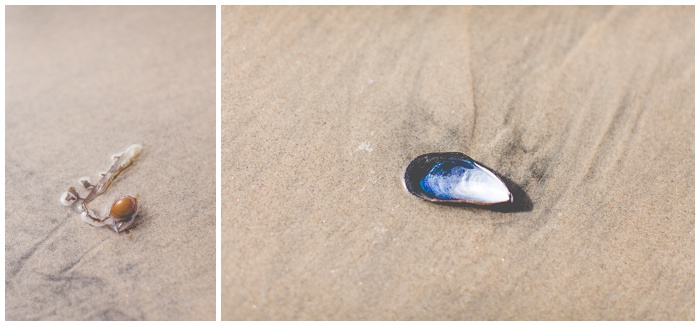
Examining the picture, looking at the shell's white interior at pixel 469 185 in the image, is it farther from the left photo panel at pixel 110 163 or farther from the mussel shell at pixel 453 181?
the left photo panel at pixel 110 163

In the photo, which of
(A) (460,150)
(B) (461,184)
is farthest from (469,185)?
(A) (460,150)

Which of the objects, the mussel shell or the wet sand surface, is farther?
the mussel shell

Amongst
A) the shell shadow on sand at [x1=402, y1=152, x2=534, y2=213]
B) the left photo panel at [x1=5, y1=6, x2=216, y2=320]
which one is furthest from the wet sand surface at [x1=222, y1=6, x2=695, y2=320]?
the left photo panel at [x1=5, y1=6, x2=216, y2=320]

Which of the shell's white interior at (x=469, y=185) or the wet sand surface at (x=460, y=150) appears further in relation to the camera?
the shell's white interior at (x=469, y=185)

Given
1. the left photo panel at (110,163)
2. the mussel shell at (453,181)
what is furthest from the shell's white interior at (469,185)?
the left photo panel at (110,163)

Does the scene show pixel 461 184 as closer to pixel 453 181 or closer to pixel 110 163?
pixel 453 181

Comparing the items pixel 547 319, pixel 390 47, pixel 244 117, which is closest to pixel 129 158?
pixel 244 117

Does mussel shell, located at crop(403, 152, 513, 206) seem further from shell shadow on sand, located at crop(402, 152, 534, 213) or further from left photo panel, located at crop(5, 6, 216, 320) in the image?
left photo panel, located at crop(5, 6, 216, 320)
